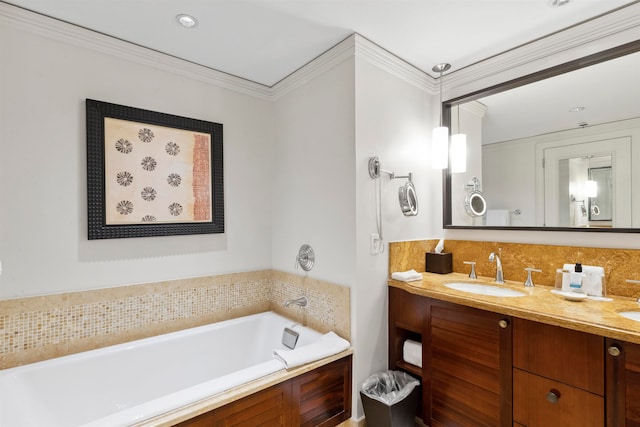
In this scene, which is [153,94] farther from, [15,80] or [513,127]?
[513,127]

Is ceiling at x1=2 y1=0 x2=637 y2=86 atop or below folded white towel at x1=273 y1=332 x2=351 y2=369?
atop

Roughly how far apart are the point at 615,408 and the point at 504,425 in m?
0.49

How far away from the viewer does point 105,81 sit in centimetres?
196

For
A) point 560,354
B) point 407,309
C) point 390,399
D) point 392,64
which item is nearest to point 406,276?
point 407,309

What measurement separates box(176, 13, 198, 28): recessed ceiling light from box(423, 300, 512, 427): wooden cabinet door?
215 centimetres

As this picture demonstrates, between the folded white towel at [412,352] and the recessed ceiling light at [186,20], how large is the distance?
2.36 m

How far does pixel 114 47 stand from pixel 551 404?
3085 millimetres

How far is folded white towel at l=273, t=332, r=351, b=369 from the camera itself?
5.46ft

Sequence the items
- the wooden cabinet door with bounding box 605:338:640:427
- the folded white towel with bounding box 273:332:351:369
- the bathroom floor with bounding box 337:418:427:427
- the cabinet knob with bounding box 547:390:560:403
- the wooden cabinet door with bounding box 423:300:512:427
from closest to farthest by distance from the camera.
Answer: the wooden cabinet door with bounding box 605:338:640:427, the cabinet knob with bounding box 547:390:560:403, the wooden cabinet door with bounding box 423:300:512:427, the folded white towel with bounding box 273:332:351:369, the bathroom floor with bounding box 337:418:427:427

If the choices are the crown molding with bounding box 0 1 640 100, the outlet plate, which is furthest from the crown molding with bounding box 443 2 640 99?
the outlet plate

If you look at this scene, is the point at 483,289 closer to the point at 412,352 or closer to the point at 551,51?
the point at 412,352

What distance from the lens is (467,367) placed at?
66.5 inches

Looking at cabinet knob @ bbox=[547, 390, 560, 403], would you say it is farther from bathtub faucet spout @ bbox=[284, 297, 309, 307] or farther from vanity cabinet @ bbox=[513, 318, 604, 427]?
bathtub faucet spout @ bbox=[284, 297, 309, 307]

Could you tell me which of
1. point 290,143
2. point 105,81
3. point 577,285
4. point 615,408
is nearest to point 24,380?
point 105,81
